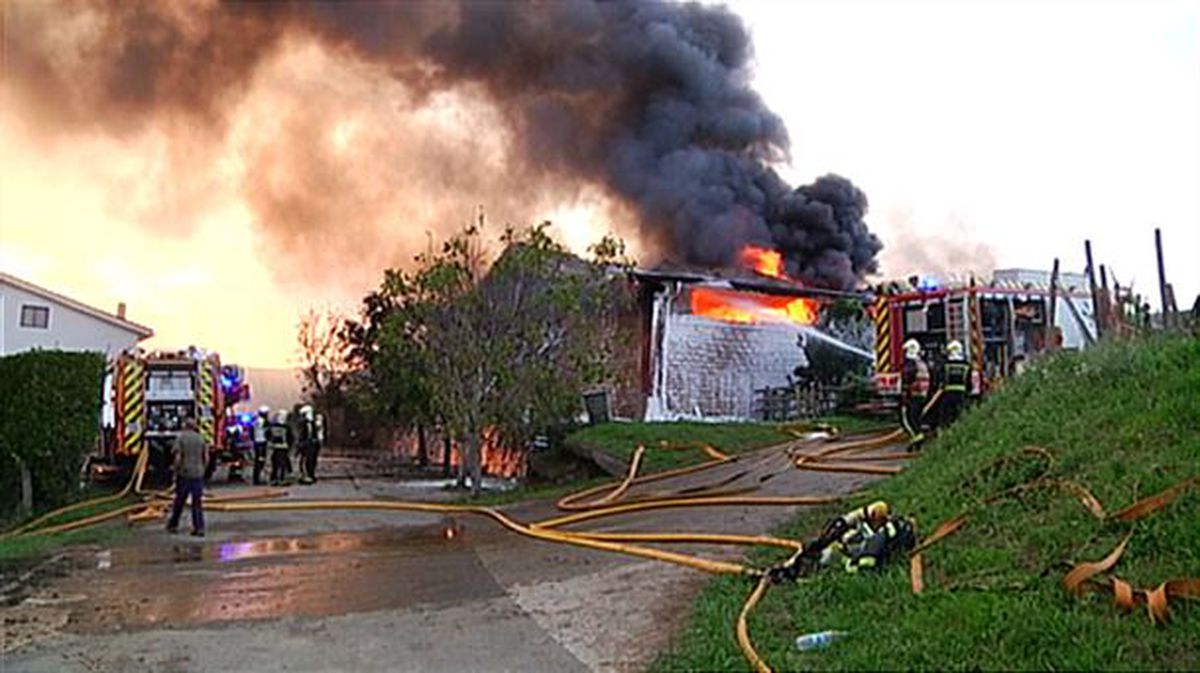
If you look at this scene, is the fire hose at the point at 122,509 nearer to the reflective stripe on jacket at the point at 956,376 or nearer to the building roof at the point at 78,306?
the reflective stripe on jacket at the point at 956,376

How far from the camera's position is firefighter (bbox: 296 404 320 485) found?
1852 cm

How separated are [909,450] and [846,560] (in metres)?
6.29

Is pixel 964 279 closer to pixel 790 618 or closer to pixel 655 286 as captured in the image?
pixel 655 286

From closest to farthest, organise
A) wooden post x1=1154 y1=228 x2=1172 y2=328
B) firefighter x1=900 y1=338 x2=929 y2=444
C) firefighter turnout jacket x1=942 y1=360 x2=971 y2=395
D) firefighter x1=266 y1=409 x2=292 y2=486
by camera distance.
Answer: wooden post x1=1154 y1=228 x2=1172 y2=328 → firefighter turnout jacket x1=942 y1=360 x2=971 y2=395 → firefighter x1=900 y1=338 x2=929 y2=444 → firefighter x1=266 y1=409 x2=292 y2=486

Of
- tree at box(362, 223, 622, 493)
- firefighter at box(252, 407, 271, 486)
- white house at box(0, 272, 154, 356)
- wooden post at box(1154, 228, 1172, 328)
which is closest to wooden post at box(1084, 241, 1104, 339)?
wooden post at box(1154, 228, 1172, 328)

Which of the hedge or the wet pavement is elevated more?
the hedge

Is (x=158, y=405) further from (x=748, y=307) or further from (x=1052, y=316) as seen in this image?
(x=1052, y=316)

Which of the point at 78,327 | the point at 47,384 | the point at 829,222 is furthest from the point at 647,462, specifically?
the point at 78,327

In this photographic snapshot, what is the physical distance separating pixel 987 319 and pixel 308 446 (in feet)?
37.9

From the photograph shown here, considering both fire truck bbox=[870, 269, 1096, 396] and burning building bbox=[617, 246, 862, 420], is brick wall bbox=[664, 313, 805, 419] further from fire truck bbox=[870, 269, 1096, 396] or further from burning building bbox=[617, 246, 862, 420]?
fire truck bbox=[870, 269, 1096, 396]

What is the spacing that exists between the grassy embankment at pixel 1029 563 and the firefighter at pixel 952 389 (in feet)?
11.3

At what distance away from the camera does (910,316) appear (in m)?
16.5

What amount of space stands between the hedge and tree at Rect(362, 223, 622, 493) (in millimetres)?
4365

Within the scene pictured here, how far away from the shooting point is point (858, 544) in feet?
19.2
